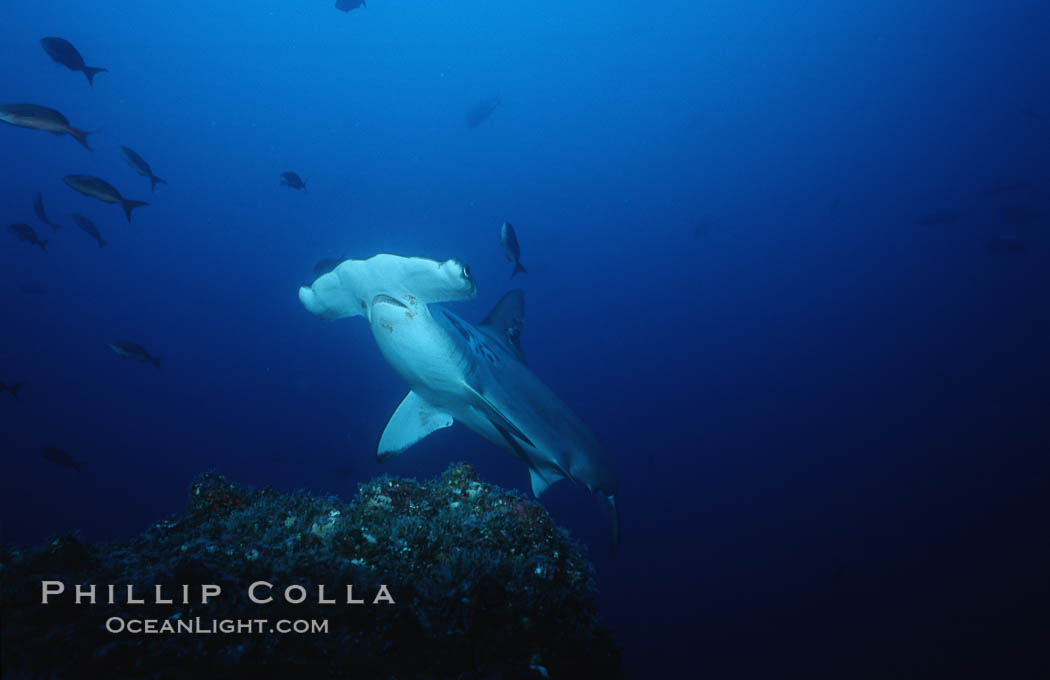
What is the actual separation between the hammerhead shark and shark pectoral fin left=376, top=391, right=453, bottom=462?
0.01m

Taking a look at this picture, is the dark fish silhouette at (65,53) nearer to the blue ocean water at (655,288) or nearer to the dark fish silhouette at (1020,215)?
the blue ocean water at (655,288)

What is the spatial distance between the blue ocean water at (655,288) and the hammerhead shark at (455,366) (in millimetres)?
18330

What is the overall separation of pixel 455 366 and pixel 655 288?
6438 cm

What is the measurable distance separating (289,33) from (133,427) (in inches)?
1768

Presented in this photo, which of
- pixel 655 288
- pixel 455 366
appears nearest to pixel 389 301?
pixel 455 366

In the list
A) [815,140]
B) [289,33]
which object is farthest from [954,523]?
[289,33]

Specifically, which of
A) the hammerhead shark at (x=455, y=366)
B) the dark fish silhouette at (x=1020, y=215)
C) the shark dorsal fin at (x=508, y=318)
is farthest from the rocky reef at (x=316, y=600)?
the dark fish silhouette at (x=1020, y=215)

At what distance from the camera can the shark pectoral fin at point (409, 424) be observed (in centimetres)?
525

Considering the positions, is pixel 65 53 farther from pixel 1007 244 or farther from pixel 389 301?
pixel 1007 244

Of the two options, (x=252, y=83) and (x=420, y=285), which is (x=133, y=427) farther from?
(x=420, y=285)

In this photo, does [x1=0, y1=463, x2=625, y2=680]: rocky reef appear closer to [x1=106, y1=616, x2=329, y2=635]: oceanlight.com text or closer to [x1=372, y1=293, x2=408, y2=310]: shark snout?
[x1=106, y1=616, x2=329, y2=635]: oceanlight.com text

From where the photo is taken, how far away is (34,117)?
5.59 meters

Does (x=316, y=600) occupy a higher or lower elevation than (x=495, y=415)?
lower

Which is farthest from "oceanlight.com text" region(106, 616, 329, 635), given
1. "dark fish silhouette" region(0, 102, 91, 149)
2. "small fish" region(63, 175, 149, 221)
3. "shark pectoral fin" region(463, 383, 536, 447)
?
"small fish" region(63, 175, 149, 221)
